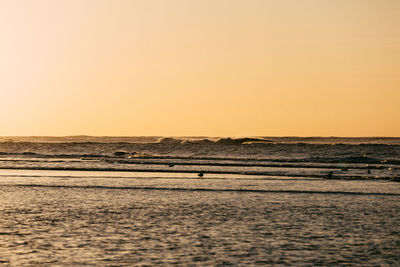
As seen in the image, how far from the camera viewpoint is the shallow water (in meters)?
15.7

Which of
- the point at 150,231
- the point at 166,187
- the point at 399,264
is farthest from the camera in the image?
the point at 166,187

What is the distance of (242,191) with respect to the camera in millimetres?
33906

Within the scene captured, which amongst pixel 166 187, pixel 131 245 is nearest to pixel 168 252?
pixel 131 245

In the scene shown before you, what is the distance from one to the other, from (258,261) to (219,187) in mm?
21807

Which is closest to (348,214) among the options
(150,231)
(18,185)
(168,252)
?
(150,231)

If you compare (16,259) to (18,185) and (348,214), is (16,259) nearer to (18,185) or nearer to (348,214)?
(348,214)

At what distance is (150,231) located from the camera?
19.3m

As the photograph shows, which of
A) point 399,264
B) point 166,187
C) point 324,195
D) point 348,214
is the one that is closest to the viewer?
point 399,264

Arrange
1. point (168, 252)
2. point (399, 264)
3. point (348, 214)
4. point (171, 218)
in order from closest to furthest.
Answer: point (399, 264) < point (168, 252) < point (171, 218) < point (348, 214)

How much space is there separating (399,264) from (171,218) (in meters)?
9.55

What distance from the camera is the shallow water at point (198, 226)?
51.4ft

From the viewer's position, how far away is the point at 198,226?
20.4 m

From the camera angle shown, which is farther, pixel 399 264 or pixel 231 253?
pixel 231 253

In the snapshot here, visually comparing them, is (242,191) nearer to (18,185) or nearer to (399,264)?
(18,185)
